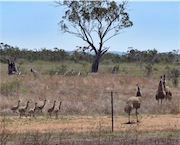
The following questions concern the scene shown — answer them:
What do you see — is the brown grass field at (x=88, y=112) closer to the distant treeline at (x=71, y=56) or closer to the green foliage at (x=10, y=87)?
the green foliage at (x=10, y=87)

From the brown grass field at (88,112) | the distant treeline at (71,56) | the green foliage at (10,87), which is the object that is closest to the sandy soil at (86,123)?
the brown grass field at (88,112)

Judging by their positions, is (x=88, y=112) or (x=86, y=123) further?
(x=88, y=112)

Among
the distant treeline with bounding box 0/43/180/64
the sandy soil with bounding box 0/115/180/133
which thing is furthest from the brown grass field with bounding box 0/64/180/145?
the distant treeline with bounding box 0/43/180/64

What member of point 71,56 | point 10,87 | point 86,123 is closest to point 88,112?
point 86,123

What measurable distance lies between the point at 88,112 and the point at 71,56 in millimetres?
62828

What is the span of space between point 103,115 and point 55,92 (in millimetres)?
8420

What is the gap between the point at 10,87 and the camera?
27703 mm

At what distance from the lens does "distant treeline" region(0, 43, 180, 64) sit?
69.2m

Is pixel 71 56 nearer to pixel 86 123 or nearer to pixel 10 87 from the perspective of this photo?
pixel 10 87

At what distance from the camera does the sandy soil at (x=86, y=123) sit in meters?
15.9

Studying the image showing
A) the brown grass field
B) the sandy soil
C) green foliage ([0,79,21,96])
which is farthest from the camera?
green foliage ([0,79,21,96])

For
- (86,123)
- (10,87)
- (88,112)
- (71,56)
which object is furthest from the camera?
(71,56)

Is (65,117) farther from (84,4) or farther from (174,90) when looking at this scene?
(84,4)

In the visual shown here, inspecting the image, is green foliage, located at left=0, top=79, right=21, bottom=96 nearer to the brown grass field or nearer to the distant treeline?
the brown grass field
